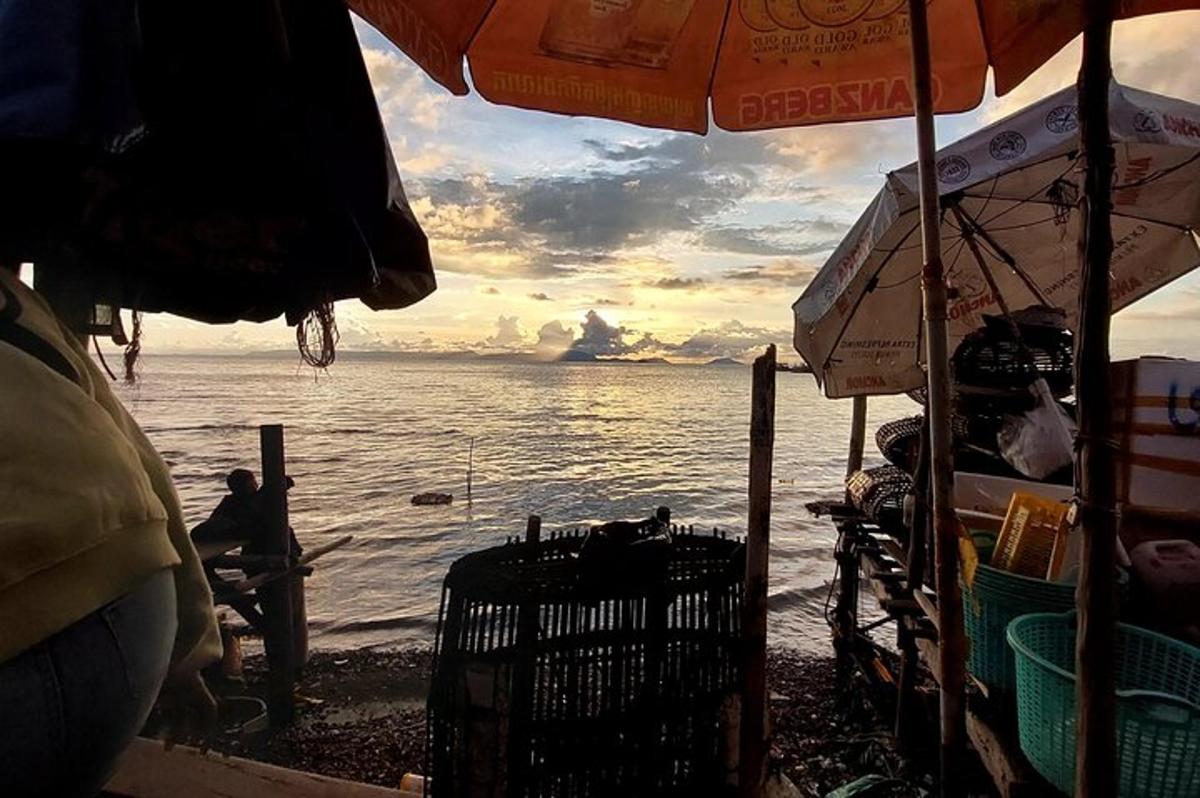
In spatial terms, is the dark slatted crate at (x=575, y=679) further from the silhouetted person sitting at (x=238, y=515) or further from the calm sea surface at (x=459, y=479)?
the silhouetted person sitting at (x=238, y=515)

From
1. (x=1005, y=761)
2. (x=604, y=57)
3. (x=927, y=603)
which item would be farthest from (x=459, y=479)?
(x=1005, y=761)

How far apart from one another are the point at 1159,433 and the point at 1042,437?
664mm

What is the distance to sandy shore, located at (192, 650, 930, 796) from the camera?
6.68 metres

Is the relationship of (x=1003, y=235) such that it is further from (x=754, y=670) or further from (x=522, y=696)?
(x=522, y=696)

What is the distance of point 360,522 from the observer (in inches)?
842

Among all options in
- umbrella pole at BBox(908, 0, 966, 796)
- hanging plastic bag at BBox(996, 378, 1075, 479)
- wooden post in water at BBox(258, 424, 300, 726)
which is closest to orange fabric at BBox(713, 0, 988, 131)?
umbrella pole at BBox(908, 0, 966, 796)

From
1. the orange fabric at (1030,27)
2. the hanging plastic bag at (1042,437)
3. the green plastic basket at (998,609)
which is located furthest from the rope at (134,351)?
the hanging plastic bag at (1042,437)

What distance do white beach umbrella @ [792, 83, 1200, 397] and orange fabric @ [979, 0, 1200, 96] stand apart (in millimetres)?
776

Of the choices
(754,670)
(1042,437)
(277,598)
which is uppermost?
(1042,437)

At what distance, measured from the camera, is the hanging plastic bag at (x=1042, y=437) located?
4645mm

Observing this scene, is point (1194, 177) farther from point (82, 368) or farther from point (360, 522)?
point (360, 522)

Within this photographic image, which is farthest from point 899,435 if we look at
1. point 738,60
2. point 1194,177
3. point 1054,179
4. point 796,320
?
point 738,60

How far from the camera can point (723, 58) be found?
12.9 feet

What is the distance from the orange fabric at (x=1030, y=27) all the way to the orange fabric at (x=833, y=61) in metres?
0.17
